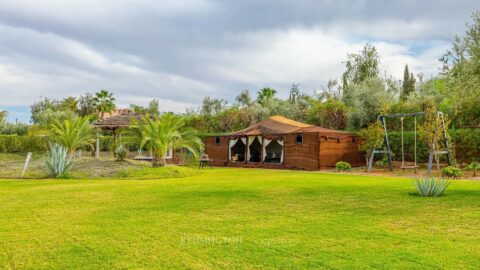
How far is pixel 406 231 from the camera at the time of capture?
21.8ft

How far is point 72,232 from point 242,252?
9.17 ft

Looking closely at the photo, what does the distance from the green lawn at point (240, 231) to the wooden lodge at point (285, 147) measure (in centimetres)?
1370

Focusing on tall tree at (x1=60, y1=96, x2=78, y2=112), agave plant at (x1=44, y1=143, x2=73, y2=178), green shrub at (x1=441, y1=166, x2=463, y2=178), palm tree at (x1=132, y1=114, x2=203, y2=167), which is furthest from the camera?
tall tree at (x1=60, y1=96, x2=78, y2=112)

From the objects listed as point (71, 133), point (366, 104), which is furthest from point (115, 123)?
point (366, 104)

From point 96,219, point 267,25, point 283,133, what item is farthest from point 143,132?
point 96,219

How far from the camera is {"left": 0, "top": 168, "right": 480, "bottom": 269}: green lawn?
201 inches

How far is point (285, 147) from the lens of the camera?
87.0ft

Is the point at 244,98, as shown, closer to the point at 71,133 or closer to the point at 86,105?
the point at 86,105

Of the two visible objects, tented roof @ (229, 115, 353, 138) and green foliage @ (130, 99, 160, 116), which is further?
green foliage @ (130, 99, 160, 116)

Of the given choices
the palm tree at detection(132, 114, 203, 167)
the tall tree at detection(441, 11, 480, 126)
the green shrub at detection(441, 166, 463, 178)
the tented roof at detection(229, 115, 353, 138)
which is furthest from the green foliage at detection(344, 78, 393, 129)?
the tall tree at detection(441, 11, 480, 126)

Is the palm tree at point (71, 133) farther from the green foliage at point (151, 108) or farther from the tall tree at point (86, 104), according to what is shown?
the tall tree at point (86, 104)

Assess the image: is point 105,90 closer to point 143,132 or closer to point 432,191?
point 143,132

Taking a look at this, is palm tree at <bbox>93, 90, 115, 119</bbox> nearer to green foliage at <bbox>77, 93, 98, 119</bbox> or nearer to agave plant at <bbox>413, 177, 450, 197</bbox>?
green foliage at <bbox>77, 93, 98, 119</bbox>

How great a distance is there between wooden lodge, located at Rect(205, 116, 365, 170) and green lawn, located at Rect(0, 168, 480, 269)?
13698mm
